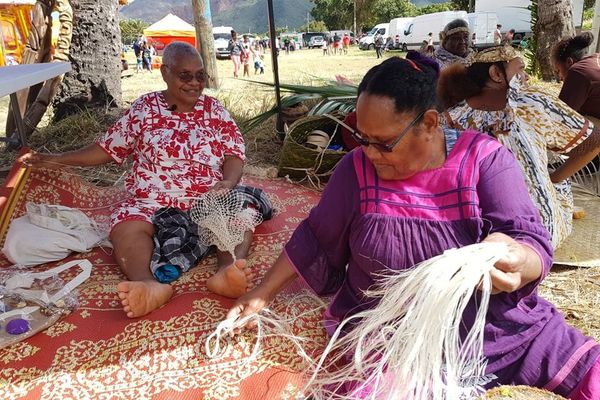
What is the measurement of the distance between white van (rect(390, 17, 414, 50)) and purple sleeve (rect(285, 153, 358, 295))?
34.8 m

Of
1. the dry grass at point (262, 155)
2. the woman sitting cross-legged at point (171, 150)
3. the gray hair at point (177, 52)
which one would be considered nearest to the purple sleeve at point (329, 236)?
the woman sitting cross-legged at point (171, 150)

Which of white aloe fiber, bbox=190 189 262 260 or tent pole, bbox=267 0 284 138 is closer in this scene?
white aloe fiber, bbox=190 189 262 260

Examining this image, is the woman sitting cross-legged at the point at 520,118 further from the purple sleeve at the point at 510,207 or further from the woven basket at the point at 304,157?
the woven basket at the point at 304,157

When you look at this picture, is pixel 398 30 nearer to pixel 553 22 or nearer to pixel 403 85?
pixel 553 22

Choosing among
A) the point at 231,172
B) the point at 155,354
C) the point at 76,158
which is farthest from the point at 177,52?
the point at 155,354

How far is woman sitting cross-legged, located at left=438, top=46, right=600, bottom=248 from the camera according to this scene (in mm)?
2516

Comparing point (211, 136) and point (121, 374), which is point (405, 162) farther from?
point (211, 136)

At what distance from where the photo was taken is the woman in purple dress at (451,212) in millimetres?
1510

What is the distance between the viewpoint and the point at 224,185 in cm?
280

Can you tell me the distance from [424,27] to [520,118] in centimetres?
2987

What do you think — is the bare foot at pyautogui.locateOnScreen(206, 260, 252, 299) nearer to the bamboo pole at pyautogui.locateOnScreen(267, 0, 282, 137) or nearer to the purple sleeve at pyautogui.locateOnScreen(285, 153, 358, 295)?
the purple sleeve at pyautogui.locateOnScreen(285, 153, 358, 295)

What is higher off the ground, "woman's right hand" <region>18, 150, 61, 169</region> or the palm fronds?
"woman's right hand" <region>18, 150, 61, 169</region>

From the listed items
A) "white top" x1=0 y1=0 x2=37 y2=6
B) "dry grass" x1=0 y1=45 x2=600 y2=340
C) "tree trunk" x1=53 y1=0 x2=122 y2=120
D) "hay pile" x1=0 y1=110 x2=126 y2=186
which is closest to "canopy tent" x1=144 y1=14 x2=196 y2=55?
"white top" x1=0 y1=0 x2=37 y2=6

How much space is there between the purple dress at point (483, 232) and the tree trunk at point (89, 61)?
5055 mm
